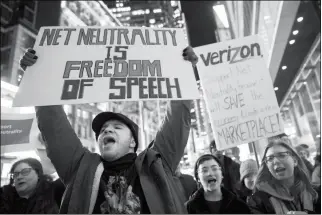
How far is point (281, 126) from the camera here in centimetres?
246

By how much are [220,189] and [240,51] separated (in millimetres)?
1470

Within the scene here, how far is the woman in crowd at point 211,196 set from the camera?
2.20m

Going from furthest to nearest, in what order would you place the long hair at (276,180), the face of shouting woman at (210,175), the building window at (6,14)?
the building window at (6,14) → the face of shouting woman at (210,175) → the long hair at (276,180)

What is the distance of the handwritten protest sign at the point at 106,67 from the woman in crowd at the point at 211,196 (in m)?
1.09

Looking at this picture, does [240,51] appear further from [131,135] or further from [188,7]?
[188,7]

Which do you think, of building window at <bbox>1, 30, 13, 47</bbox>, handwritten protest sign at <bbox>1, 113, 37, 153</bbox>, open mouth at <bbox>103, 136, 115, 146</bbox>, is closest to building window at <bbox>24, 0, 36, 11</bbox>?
building window at <bbox>1, 30, 13, 47</bbox>

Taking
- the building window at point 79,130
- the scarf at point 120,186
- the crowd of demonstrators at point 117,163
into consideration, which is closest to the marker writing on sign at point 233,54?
the crowd of demonstrators at point 117,163

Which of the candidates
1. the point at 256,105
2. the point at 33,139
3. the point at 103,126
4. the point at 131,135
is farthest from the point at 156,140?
the point at 33,139

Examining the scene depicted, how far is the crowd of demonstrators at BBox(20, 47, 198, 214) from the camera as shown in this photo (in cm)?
146

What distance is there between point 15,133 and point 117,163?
346 centimetres

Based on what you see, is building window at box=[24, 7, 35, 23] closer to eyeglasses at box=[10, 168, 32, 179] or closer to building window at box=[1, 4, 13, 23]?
building window at box=[1, 4, 13, 23]

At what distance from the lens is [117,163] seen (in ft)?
5.32

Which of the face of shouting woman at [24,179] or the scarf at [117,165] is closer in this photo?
the scarf at [117,165]

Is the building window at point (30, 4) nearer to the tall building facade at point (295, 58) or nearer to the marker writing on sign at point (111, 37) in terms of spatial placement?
the tall building facade at point (295, 58)
